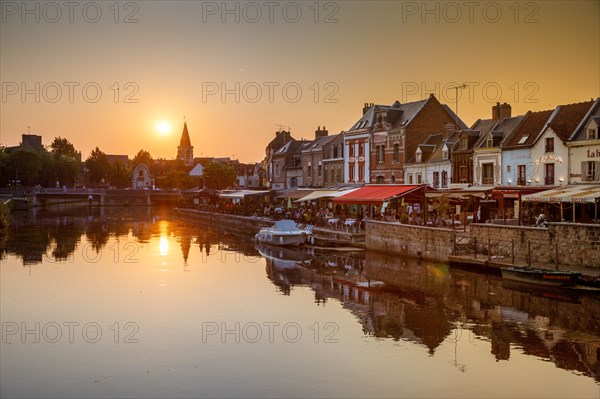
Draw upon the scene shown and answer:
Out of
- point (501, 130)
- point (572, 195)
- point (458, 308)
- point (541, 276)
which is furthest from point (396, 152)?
→ point (458, 308)

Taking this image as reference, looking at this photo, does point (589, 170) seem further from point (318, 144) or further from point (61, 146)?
point (61, 146)

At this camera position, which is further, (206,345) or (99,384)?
(206,345)

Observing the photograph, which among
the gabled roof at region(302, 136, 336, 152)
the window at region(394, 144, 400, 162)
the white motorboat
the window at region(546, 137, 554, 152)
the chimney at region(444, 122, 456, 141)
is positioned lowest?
the white motorboat

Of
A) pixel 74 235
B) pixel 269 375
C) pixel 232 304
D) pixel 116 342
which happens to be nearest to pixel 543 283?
pixel 232 304

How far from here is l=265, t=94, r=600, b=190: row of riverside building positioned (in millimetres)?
41406

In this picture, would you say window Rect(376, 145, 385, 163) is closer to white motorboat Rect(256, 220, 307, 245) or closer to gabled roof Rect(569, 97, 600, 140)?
white motorboat Rect(256, 220, 307, 245)

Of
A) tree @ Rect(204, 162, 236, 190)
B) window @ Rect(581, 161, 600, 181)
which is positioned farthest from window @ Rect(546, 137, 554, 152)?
tree @ Rect(204, 162, 236, 190)

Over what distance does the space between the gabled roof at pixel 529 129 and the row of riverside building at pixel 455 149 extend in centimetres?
7

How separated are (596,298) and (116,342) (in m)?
18.8

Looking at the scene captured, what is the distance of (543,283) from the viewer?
29031 mm

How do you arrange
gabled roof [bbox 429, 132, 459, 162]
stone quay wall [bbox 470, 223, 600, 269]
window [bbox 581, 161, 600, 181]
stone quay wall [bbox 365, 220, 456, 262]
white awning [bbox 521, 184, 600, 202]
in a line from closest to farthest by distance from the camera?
stone quay wall [bbox 470, 223, 600, 269] → white awning [bbox 521, 184, 600, 202] → stone quay wall [bbox 365, 220, 456, 262] → window [bbox 581, 161, 600, 181] → gabled roof [bbox 429, 132, 459, 162]

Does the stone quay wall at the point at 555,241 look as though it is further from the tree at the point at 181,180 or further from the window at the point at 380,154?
the tree at the point at 181,180

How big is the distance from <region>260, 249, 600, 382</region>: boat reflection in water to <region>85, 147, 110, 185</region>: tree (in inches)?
4664

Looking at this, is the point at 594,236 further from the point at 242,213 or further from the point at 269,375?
the point at 242,213
